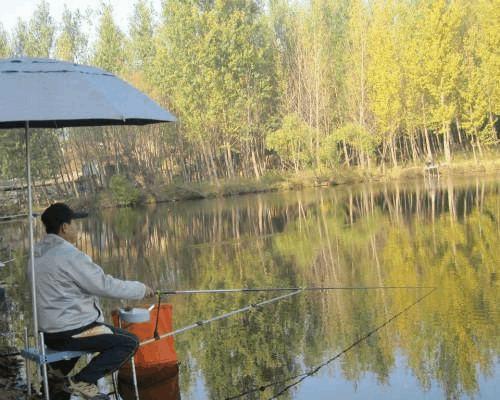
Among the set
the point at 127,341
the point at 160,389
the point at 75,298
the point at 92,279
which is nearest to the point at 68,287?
the point at 75,298

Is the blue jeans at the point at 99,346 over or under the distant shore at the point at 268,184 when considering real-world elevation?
under

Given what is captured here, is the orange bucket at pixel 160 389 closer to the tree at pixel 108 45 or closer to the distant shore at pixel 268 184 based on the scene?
the distant shore at pixel 268 184

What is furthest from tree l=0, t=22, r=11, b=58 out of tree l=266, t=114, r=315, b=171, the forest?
tree l=266, t=114, r=315, b=171

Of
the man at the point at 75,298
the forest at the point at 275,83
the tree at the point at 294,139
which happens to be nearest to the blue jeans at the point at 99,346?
the man at the point at 75,298

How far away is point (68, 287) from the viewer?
502 cm

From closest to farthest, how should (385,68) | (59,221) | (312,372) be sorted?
(59,221)
(312,372)
(385,68)

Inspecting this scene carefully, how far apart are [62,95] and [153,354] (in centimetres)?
296

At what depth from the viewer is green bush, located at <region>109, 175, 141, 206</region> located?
4347 cm

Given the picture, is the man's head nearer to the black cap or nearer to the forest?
the black cap

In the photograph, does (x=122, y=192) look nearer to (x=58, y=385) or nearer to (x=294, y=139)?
(x=294, y=139)

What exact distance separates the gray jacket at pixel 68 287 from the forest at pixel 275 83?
119 feet

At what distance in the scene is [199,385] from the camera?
6.71 metres

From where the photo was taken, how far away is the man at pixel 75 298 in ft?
16.2

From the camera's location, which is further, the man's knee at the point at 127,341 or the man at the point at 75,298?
the man's knee at the point at 127,341
